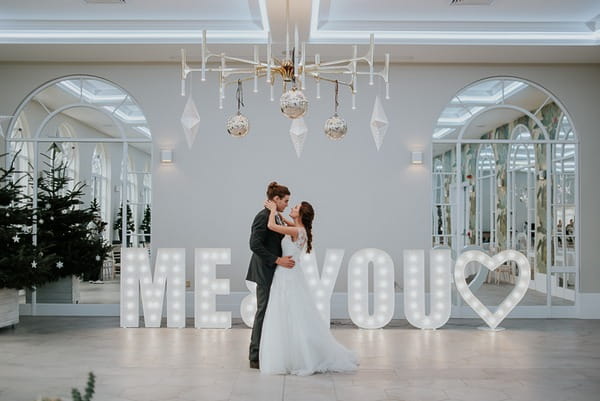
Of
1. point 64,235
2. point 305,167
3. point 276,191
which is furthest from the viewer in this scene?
point 305,167

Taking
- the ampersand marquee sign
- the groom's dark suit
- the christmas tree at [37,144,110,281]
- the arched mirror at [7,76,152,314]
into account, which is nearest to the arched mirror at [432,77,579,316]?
the ampersand marquee sign

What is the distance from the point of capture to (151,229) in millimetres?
8547

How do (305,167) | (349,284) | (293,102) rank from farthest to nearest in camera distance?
(305,167) → (349,284) → (293,102)

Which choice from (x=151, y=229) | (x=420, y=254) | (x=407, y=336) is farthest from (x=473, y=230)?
(x=151, y=229)

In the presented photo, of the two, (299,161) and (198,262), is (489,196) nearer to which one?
(299,161)

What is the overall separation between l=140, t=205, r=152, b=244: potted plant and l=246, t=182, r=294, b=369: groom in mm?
3417

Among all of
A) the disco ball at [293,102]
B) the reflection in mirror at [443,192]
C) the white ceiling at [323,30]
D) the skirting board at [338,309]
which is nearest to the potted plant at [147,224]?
the skirting board at [338,309]

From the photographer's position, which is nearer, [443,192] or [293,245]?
[293,245]

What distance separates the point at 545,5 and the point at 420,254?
3.20m

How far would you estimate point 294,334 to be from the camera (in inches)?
209

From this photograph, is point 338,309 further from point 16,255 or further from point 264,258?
point 16,255

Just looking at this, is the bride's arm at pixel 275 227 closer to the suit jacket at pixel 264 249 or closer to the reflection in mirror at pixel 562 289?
the suit jacket at pixel 264 249

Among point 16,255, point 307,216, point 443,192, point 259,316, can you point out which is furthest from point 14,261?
point 443,192

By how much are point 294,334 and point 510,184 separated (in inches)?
183
